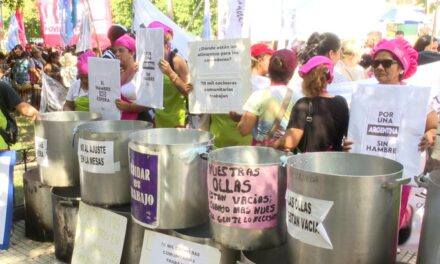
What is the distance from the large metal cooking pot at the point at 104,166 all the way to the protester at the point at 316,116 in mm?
970

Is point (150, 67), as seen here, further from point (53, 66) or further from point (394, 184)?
point (53, 66)

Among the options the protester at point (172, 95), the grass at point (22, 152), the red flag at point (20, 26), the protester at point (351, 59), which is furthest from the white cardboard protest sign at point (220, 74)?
the red flag at point (20, 26)

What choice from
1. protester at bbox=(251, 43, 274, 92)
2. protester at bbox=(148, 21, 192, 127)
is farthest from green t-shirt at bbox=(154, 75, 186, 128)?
protester at bbox=(251, 43, 274, 92)

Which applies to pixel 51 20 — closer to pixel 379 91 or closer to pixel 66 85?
pixel 66 85

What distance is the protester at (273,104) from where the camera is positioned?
329cm

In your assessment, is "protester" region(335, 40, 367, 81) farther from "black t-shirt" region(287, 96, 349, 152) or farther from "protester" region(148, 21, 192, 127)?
"black t-shirt" region(287, 96, 349, 152)

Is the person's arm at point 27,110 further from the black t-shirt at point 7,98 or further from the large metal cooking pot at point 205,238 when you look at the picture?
the large metal cooking pot at point 205,238

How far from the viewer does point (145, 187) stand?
266cm

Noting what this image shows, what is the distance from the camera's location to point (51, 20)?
11.5 meters

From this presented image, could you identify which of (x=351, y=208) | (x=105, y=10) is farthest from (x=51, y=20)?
(x=351, y=208)

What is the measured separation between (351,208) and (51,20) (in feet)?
35.9

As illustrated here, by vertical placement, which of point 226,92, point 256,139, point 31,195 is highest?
point 226,92

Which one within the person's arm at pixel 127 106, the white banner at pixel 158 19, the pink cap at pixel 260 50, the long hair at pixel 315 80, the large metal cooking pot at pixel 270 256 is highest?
the white banner at pixel 158 19

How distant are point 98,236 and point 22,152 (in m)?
4.54
